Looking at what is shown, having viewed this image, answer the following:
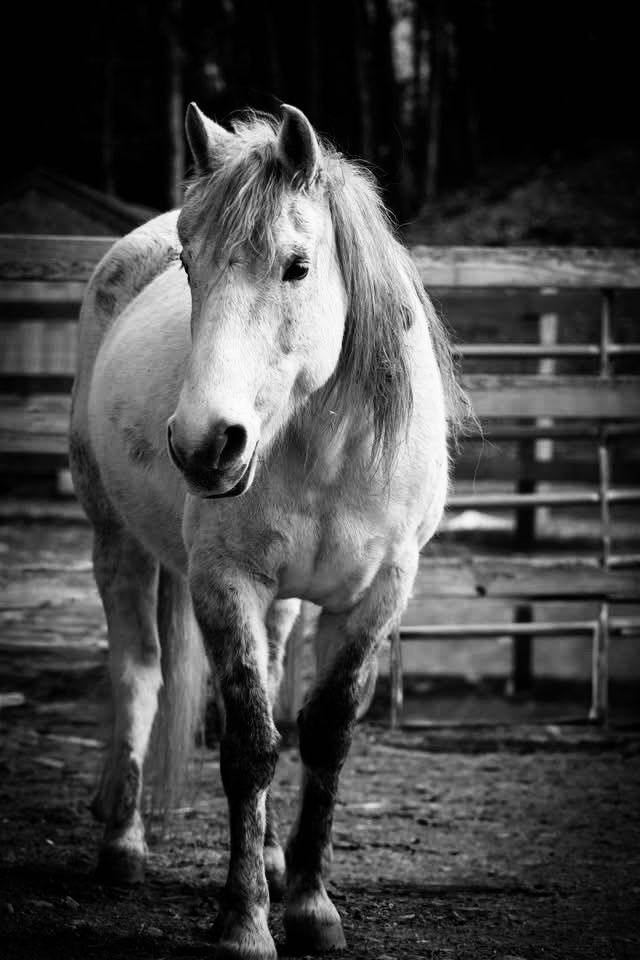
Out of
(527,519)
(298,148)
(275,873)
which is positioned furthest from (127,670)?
(527,519)

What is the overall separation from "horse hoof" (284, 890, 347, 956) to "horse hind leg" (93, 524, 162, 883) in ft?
2.62

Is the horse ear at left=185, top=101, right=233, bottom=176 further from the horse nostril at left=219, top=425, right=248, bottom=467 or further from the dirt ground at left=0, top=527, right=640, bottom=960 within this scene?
the dirt ground at left=0, top=527, right=640, bottom=960

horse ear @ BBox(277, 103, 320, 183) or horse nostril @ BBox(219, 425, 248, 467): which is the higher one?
horse ear @ BBox(277, 103, 320, 183)

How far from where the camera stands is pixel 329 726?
2854 mm

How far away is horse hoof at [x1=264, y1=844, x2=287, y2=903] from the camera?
323 cm

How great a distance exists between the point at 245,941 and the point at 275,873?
27.3 inches

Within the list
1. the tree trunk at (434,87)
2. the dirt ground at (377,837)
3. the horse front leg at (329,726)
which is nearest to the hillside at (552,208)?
the tree trunk at (434,87)

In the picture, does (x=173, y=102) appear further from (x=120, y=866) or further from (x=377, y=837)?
(x=120, y=866)

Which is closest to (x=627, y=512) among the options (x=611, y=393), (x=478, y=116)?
(x=611, y=393)

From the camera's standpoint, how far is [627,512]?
12.7 metres

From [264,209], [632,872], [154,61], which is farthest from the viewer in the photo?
[154,61]

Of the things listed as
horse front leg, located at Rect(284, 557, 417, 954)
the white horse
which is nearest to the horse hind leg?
the white horse

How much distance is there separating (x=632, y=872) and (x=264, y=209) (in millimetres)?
2487

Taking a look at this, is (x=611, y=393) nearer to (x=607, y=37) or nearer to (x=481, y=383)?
(x=481, y=383)
